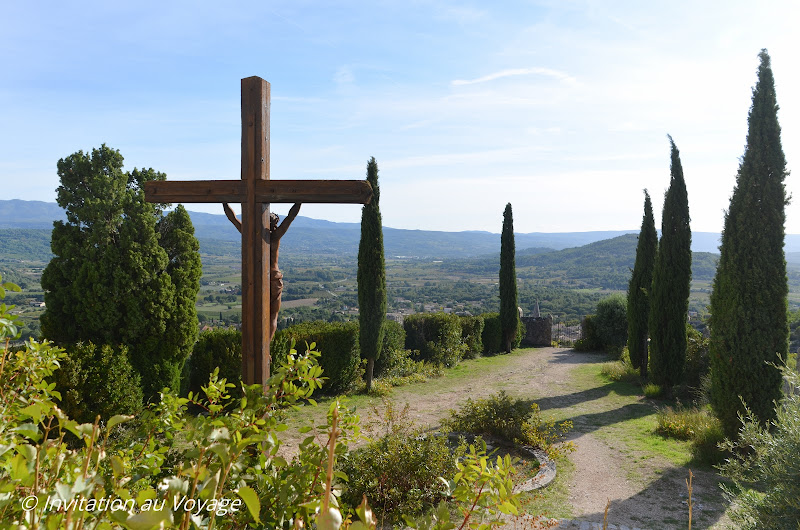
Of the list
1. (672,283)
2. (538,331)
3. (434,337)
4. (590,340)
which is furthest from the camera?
(538,331)

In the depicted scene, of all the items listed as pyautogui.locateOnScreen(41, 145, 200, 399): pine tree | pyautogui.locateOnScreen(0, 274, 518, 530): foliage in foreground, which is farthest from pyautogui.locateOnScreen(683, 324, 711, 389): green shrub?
pyautogui.locateOnScreen(0, 274, 518, 530): foliage in foreground

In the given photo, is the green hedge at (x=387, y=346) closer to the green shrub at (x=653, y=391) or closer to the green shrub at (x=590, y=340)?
the green shrub at (x=653, y=391)

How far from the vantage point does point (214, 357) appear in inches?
345

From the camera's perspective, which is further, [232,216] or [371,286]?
[371,286]

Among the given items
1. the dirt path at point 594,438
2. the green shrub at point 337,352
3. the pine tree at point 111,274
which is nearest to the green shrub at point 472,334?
the dirt path at point 594,438

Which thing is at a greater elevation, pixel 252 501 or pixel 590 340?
pixel 252 501

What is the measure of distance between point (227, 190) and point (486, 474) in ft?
10.1

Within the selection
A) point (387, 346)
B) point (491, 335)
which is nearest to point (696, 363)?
point (387, 346)

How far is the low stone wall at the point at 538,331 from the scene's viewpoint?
66.2 ft

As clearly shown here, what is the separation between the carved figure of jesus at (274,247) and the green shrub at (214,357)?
5.04 meters

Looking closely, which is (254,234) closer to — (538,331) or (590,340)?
(590,340)

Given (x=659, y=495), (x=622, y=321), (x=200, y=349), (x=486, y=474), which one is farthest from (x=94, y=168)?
(x=622, y=321)

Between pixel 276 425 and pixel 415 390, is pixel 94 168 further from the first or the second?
pixel 415 390

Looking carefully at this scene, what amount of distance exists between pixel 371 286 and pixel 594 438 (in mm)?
5581
